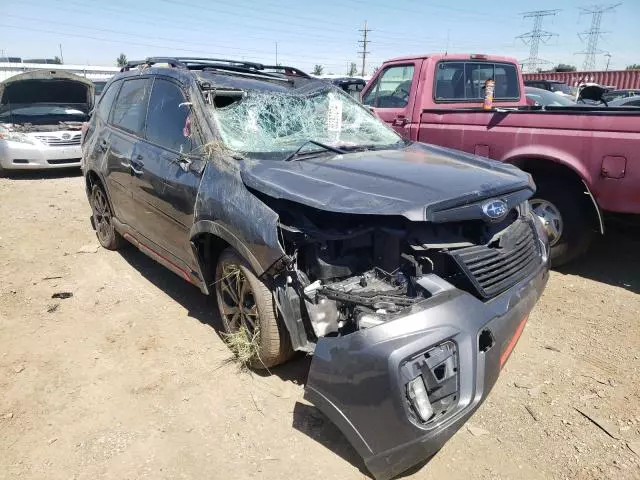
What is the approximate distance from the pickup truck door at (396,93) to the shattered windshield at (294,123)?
5.82 feet

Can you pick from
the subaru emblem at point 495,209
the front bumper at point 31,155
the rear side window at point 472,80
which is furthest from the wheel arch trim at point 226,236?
the front bumper at point 31,155

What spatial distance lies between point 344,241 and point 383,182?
0.38m

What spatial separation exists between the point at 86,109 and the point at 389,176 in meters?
10.4

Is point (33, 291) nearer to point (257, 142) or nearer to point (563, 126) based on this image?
point (257, 142)

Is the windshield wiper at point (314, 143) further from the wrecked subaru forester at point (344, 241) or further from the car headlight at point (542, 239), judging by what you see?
the car headlight at point (542, 239)

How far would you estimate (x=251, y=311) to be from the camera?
299cm

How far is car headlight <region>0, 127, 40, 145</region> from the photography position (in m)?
9.10

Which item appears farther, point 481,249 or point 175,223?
point 175,223

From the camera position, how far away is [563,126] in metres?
4.24

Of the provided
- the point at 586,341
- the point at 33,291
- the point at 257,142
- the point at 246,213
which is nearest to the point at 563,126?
the point at 586,341

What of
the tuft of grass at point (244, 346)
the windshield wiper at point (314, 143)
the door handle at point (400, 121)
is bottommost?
the tuft of grass at point (244, 346)

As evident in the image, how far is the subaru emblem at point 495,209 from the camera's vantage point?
2.50m

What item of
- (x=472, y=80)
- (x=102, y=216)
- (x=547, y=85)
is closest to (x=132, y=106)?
(x=102, y=216)

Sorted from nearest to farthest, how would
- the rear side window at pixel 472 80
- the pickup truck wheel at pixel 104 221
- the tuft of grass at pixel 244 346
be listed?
the tuft of grass at pixel 244 346 → the pickup truck wheel at pixel 104 221 → the rear side window at pixel 472 80
